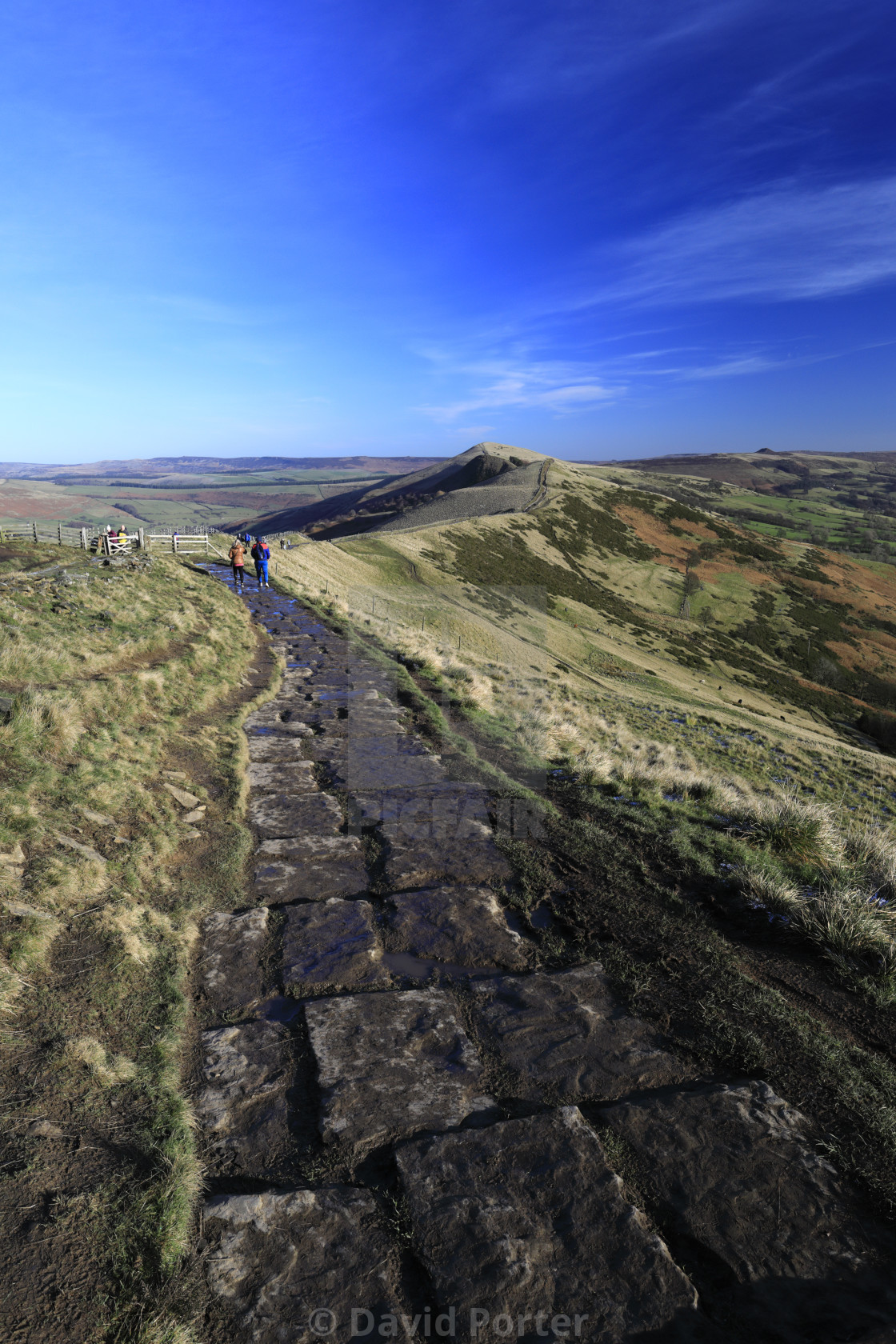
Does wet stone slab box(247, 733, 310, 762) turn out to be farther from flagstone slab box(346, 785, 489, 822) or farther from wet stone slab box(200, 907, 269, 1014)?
wet stone slab box(200, 907, 269, 1014)

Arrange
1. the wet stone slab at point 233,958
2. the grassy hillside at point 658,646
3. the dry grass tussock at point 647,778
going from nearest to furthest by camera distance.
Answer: the wet stone slab at point 233,958
the dry grass tussock at point 647,778
the grassy hillside at point 658,646

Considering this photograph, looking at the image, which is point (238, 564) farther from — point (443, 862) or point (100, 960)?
point (100, 960)

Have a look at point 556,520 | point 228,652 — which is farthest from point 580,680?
point 556,520

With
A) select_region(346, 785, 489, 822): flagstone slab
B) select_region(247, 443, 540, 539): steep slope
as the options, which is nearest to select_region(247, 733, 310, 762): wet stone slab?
A: select_region(346, 785, 489, 822): flagstone slab

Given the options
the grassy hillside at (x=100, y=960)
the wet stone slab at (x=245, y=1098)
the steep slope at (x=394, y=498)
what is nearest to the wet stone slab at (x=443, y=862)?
the grassy hillside at (x=100, y=960)

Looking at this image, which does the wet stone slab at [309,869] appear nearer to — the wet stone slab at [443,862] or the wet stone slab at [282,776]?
the wet stone slab at [443,862]

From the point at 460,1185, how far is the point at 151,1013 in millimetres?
2135

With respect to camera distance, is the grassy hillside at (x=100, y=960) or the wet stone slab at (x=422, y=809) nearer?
the grassy hillside at (x=100, y=960)

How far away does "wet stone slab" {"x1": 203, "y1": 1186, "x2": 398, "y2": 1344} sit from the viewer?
2.35 m

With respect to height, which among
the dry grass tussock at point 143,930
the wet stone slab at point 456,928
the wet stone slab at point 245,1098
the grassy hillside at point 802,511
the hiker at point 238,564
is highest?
the grassy hillside at point 802,511

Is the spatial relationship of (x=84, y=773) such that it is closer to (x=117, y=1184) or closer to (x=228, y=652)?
(x=117, y=1184)

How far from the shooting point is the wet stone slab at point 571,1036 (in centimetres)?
356

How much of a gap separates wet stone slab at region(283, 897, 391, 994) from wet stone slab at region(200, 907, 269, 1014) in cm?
20

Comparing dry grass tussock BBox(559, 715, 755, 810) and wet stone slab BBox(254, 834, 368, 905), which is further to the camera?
dry grass tussock BBox(559, 715, 755, 810)
